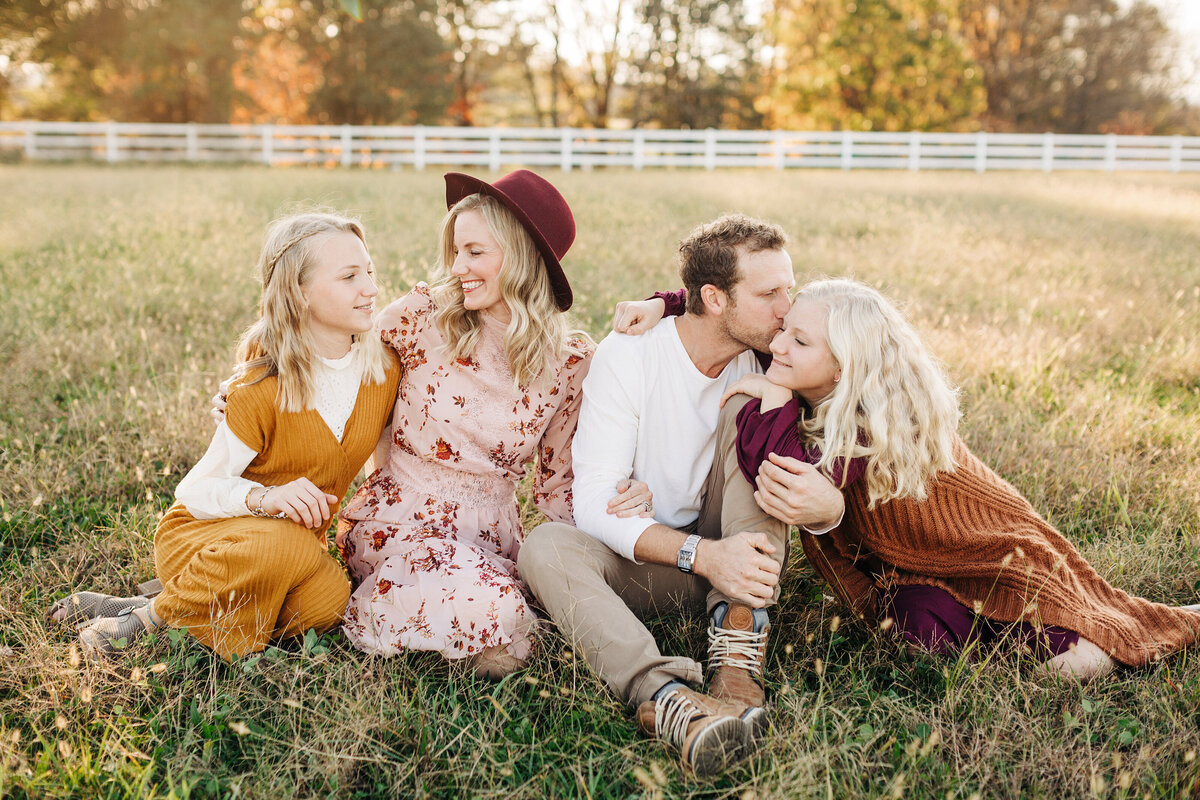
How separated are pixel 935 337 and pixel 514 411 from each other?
3668 mm

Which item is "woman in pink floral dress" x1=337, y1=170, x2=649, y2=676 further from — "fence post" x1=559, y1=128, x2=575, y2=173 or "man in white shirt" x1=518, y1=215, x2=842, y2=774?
"fence post" x1=559, y1=128, x2=575, y2=173

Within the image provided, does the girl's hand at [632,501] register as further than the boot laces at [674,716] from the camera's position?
Yes

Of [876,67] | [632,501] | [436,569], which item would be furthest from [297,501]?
[876,67]

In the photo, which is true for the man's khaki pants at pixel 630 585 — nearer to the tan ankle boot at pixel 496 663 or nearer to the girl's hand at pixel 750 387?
the girl's hand at pixel 750 387

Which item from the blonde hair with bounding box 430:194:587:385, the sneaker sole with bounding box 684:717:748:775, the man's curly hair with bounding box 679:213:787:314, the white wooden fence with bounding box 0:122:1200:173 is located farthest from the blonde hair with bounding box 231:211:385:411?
the white wooden fence with bounding box 0:122:1200:173

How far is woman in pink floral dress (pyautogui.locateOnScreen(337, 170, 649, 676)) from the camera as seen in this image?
10.6ft

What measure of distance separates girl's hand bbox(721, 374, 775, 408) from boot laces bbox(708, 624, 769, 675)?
0.81 m

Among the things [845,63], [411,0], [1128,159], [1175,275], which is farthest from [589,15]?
[1175,275]

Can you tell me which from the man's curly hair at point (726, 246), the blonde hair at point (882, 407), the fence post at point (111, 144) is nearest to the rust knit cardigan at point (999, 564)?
the blonde hair at point (882, 407)

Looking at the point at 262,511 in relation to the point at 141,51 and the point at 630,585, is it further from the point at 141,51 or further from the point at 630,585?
the point at 141,51

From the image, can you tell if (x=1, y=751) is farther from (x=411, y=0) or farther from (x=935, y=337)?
(x=411, y=0)

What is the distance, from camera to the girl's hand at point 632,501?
3.11 meters

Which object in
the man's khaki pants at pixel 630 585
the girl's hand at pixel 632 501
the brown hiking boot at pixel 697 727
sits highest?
the girl's hand at pixel 632 501

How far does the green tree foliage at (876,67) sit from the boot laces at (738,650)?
103 feet
